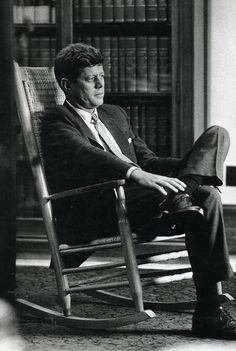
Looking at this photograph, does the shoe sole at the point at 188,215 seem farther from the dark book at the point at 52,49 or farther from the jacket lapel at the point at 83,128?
the dark book at the point at 52,49

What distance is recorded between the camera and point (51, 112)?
2676mm

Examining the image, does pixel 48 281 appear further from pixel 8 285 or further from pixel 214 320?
pixel 214 320

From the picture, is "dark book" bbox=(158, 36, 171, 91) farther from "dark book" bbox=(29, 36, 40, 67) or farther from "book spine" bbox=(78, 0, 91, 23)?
"dark book" bbox=(29, 36, 40, 67)

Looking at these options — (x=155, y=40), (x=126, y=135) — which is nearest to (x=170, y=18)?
(x=155, y=40)

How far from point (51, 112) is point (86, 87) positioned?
0.15 m

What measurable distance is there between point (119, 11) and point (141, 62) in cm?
29

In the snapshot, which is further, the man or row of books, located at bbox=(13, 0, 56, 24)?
row of books, located at bbox=(13, 0, 56, 24)

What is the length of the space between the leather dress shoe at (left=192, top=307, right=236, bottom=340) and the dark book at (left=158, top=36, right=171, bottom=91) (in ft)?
5.37

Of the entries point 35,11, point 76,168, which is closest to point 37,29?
point 35,11

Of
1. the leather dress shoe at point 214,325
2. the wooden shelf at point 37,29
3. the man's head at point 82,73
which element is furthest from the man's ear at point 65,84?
the wooden shelf at point 37,29

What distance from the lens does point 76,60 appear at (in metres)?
2.67

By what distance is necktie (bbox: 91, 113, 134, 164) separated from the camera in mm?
2752

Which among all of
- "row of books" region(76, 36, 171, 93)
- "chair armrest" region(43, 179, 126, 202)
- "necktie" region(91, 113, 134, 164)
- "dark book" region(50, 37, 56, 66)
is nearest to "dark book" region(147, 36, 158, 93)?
"row of books" region(76, 36, 171, 93)

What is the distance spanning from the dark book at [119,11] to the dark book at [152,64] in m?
0.18
